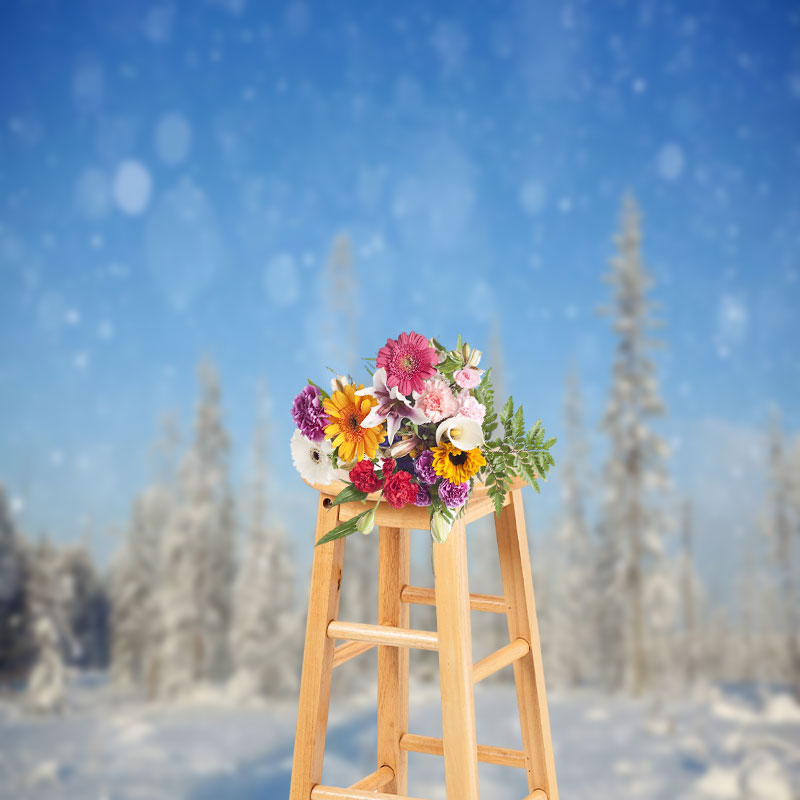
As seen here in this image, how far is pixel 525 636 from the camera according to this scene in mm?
2279

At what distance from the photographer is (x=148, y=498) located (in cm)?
569

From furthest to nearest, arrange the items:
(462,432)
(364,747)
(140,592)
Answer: (140,592) < (364,747) < (462,432)

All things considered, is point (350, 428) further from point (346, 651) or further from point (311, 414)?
point (346, 651)

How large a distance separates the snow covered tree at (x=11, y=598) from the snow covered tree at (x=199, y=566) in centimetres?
84

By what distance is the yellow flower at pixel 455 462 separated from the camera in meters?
1.90

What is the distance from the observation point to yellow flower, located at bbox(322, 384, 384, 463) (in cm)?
196

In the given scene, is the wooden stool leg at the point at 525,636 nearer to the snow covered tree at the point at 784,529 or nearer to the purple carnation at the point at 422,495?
the purple carnation at the point at 422,495

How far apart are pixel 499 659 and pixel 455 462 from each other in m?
0.57

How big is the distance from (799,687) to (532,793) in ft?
12.7

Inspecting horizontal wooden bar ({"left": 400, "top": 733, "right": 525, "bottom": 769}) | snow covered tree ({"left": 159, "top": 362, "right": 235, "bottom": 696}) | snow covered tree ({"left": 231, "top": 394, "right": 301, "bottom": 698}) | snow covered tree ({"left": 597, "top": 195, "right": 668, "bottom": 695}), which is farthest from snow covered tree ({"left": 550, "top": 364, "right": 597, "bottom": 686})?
horizontal wooden bar ({"left": 400, "top": 733, "right": 525, "bottom": 769})

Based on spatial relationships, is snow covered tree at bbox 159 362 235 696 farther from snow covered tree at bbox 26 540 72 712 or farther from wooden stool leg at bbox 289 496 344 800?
wooden stool leg at bbox 289 496 344 800

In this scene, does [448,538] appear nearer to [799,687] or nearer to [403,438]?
[403,438]

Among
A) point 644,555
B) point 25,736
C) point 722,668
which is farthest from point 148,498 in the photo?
point 722,668

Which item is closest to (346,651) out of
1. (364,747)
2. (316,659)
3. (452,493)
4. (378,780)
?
(316,659)
